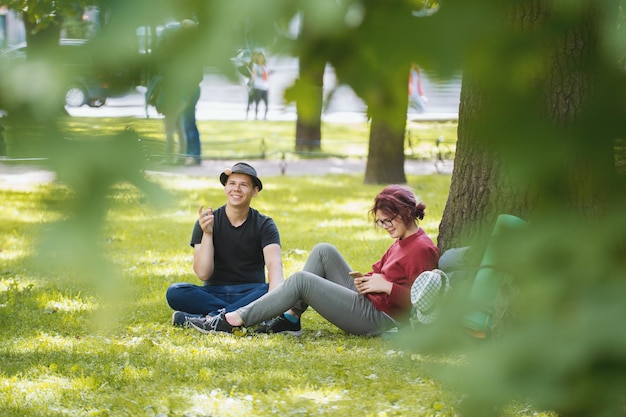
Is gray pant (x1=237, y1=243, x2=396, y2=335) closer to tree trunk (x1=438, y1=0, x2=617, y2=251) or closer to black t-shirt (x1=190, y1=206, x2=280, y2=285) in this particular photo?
black t-shirt (x1=190, y1=206, x2=280, y2=285)

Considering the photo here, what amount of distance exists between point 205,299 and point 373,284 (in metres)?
1.03

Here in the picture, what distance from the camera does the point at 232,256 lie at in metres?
5.89

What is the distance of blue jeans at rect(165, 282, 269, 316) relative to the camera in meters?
5.70

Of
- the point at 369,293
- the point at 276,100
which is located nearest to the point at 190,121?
the point at 276,100

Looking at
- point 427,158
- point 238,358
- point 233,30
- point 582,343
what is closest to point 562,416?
point 582,343

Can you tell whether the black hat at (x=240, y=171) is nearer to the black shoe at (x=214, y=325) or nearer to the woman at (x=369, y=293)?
the woman at (x=369, y=293)

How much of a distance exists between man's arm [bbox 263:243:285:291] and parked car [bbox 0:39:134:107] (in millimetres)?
4999

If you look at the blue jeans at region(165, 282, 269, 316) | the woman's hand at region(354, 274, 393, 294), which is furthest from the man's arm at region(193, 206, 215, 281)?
the woman's hand at region(354, 274, 393, 294)

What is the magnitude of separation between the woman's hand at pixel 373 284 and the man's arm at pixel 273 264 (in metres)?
0.53

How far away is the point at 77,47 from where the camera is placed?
0.66 m

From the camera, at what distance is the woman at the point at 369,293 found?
5.23 m

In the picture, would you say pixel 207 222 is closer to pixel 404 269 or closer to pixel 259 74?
pixel 404 269

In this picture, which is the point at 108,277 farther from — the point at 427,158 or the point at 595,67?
the point at 427,158

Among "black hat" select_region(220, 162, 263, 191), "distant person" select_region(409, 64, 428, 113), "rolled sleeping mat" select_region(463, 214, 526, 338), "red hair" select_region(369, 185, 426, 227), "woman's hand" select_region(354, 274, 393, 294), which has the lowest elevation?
"woman's hand" select_region(354, 274, 393, 294)
